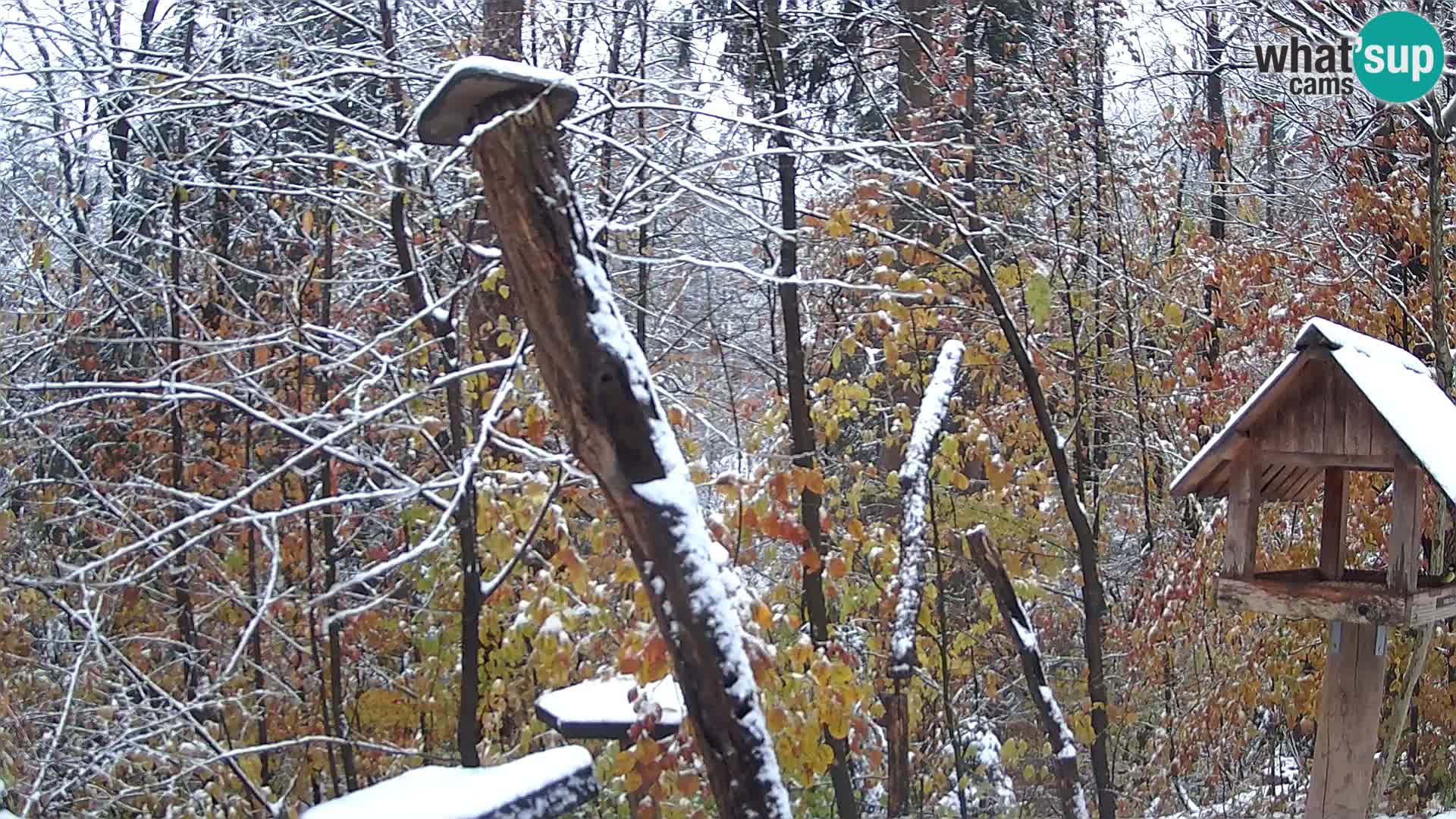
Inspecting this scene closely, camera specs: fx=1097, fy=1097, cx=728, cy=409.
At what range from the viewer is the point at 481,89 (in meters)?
2.70

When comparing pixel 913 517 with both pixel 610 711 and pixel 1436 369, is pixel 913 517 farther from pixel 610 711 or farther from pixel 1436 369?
pixel 1436 369

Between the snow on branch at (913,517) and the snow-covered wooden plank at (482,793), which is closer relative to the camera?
the snow-covered wooden plank at (482,793)

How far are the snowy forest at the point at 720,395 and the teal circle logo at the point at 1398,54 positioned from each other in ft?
0.84

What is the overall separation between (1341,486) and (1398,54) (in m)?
3.21

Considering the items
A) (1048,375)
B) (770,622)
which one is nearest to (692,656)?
(770,622)

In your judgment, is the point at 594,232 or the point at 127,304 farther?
the point at 127,304

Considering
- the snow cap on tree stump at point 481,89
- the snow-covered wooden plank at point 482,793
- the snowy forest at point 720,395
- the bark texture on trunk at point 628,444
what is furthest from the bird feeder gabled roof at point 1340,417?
the snow cap on tree stump at point 481,89

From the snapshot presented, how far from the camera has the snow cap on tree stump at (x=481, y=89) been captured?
2.66 meters

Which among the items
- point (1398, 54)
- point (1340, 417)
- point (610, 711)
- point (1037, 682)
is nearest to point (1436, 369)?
point (1398, 54)

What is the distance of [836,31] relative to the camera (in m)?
6.89

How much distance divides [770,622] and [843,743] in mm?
2216

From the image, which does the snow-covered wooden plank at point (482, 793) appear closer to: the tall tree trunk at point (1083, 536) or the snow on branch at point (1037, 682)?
the snow on branch at point (1037, 682)

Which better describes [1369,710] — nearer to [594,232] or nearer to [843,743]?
[843,743]

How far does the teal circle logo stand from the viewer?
18.4ft
